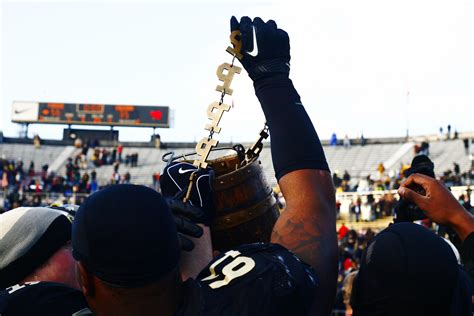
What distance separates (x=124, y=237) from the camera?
66.2 inches

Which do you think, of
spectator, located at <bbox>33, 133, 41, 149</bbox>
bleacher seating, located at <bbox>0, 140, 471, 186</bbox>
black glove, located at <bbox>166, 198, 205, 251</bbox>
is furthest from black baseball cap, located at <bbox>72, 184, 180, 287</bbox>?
spectator, located at <bbox>33, 133, 41, 149</bbox>

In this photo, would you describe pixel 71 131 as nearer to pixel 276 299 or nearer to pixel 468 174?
pixel 468 174

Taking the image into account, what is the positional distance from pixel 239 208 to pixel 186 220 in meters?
A: 0.46

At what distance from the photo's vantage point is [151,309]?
5.77 feet

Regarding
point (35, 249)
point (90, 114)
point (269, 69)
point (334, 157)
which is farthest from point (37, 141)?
point (269, 69)

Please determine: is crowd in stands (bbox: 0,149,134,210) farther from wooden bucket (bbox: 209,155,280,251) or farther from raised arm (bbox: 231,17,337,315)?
raised arm (bbox: 231,17,337,315)

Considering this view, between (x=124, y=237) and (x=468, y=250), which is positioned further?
(x=468, y=250)

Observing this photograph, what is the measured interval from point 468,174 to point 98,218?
27976 mm

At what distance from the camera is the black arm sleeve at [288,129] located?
2.07 meters

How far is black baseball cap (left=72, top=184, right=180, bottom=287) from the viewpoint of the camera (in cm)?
169

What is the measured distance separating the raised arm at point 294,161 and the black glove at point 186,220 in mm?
231

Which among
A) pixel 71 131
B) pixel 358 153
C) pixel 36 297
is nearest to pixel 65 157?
pixel 71 131

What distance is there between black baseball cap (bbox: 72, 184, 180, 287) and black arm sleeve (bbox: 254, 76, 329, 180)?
0.47m

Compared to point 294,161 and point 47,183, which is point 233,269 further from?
point 47,183
